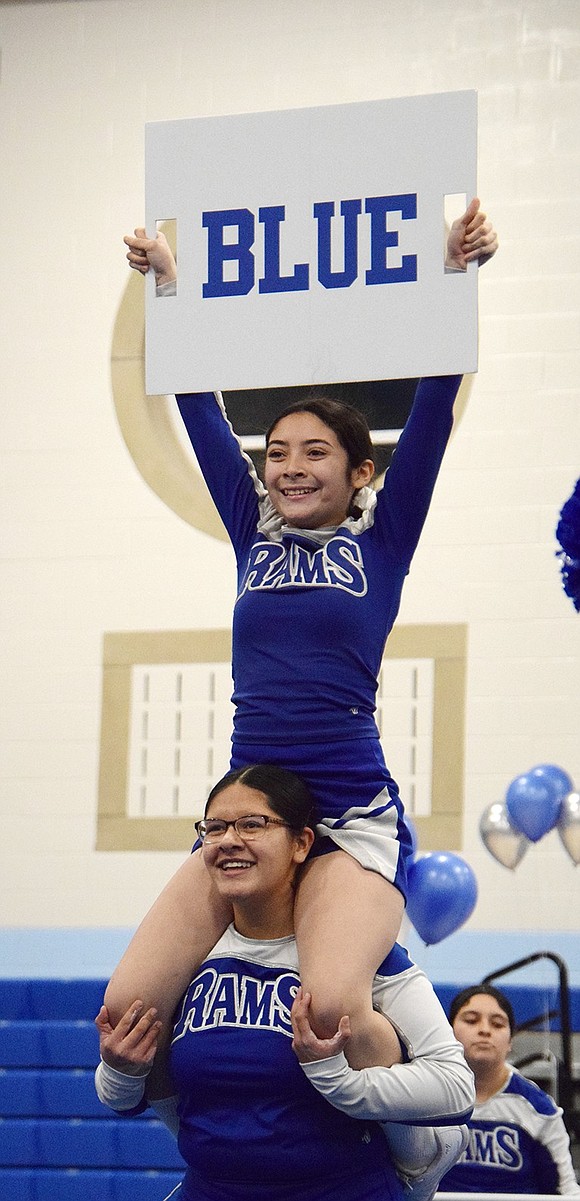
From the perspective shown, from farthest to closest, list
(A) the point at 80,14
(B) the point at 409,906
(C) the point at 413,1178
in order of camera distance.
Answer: (A) the point at 80,14
(B) the point at 409,906
(C) the point at 413,1178

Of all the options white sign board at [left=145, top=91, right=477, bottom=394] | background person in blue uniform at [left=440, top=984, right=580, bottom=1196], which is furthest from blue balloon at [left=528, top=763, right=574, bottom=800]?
white sign board at [left=145, top=91, right=477, bottom=394]

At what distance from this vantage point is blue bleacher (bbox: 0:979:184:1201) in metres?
5.09

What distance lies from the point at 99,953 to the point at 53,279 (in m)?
2.92

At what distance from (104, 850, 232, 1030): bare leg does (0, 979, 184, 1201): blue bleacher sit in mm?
2966

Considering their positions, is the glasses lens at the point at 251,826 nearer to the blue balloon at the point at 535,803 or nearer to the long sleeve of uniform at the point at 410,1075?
the long sleeve of uniform at the point at 410,1075

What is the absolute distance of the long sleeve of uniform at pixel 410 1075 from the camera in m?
2.17

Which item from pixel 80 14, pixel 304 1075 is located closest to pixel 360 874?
pixel 304 1075

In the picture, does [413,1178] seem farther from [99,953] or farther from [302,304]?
[99,953]

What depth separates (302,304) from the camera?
7.65 feet

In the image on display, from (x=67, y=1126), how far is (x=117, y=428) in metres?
2.87

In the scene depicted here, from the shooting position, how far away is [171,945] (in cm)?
236

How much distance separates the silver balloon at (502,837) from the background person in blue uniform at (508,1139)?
0.92m

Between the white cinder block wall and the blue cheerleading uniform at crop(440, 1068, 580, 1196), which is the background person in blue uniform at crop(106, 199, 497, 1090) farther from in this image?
the white cinder block wall

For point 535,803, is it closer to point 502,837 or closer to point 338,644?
point 502,837
